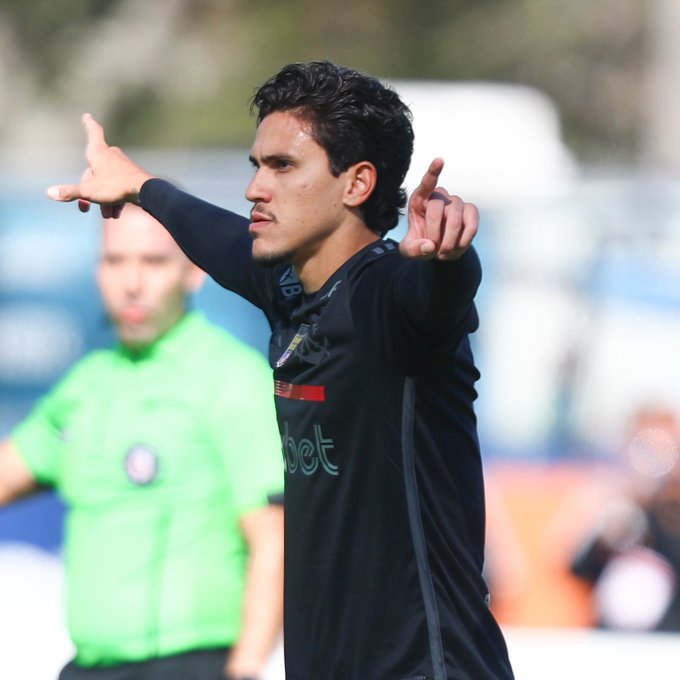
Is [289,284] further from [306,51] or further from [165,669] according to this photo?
[306,51]

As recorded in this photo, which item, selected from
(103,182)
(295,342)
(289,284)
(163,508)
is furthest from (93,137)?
(163,508)

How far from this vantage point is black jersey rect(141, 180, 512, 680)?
2971mm

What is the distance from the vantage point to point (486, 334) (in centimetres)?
604

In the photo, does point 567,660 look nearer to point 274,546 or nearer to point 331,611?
point 274,546

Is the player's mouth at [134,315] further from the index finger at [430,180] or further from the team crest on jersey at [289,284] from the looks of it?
the index finger at [430,180]

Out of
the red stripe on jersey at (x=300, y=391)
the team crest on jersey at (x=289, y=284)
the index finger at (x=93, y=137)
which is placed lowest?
the red stripe on jersey at (x=300, y=391)

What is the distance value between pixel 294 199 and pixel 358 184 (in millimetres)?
142

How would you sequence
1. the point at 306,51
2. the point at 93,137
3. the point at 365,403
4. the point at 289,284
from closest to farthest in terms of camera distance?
the point at 365,403, the point at 289,284, the point at 93,137, the point at 306,51

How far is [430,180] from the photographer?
269 centimetres

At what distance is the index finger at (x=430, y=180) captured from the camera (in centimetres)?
263

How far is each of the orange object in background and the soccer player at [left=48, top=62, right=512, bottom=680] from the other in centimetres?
289

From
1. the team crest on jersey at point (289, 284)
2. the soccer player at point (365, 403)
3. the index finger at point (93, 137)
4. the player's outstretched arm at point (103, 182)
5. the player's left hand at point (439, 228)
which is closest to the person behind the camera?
the player's left hand at point (439, 228)

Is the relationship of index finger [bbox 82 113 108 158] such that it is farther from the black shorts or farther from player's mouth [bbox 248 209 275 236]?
the black shorts

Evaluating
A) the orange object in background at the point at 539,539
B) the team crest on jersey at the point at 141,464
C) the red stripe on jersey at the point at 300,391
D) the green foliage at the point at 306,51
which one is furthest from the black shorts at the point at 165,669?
the green foliage at the point at 306,51
